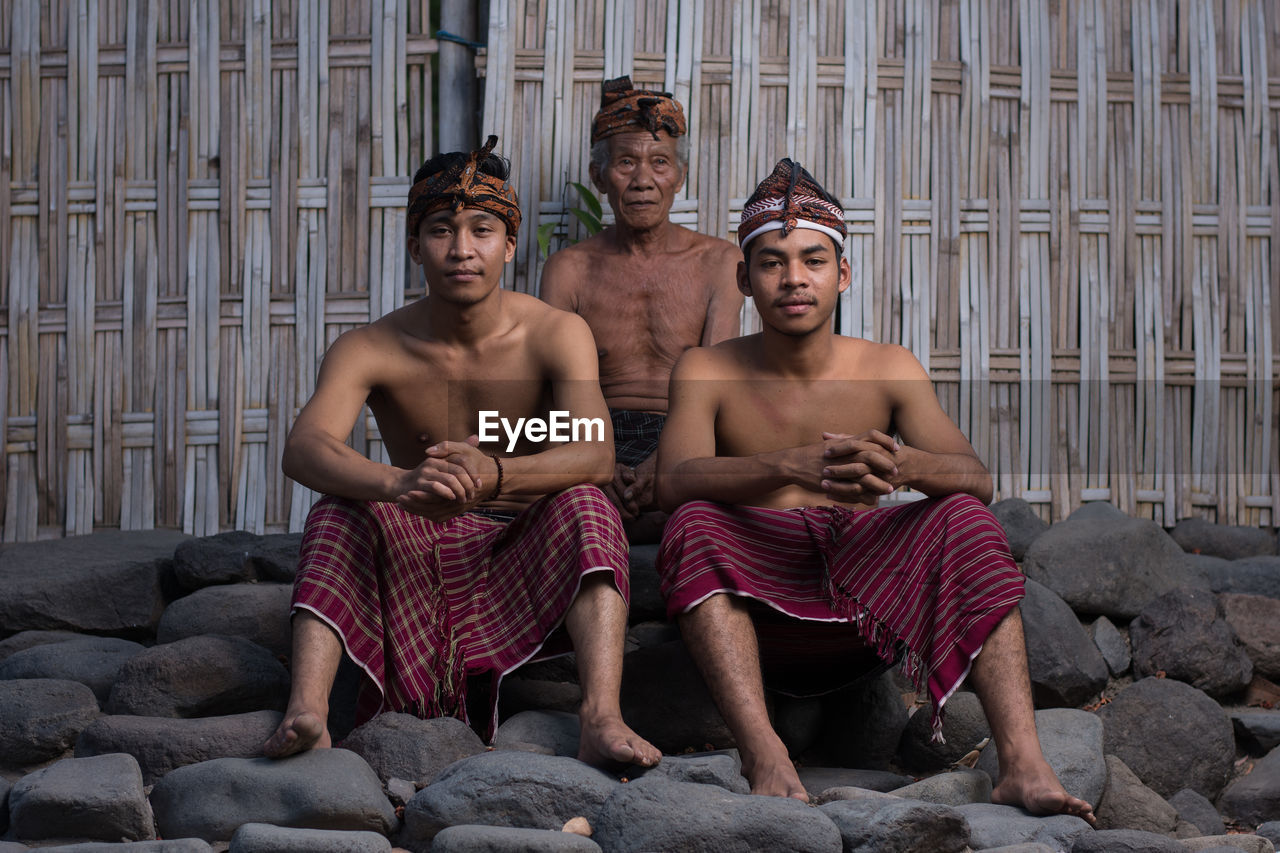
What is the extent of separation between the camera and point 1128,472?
5.31m

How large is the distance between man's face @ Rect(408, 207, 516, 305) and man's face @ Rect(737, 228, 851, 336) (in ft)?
2.54

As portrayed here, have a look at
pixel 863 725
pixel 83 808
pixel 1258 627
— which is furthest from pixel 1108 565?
pixel 83 808

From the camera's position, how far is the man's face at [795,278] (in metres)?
3.62

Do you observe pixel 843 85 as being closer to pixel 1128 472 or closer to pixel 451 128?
pixel 451 128

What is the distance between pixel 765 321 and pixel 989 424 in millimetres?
1907

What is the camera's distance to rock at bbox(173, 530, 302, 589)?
15.0 ft

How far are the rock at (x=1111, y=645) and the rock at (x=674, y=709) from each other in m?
1.37

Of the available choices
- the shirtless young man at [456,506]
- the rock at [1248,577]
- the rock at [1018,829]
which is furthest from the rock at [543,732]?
the rock at [1248,577]

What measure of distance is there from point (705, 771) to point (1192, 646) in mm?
2026

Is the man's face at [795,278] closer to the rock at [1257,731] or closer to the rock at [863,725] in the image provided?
the rock at [863,725]

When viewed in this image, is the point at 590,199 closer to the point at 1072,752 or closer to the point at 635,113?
the point at 635,113

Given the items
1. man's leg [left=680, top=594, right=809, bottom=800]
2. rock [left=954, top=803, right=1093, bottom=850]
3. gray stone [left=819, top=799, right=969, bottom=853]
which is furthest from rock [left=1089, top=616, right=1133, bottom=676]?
gray stone [left=819, top=799, right=969, bottom=853]

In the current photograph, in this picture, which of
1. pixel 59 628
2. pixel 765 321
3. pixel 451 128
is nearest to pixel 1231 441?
pixel 765 321

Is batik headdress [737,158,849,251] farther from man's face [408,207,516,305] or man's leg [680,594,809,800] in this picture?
man's leg [680,594,809,800]
